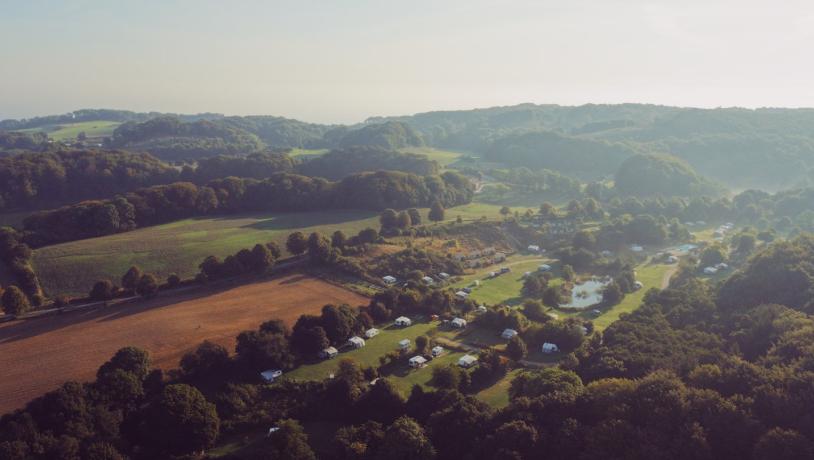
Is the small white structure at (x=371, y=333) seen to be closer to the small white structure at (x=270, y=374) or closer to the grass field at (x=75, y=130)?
the small white structure at (x=270, y=374)

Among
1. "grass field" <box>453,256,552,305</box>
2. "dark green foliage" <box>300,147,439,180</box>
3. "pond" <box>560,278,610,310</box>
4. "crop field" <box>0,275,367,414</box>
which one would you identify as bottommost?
"pond" <box>560,278,610,310</box>

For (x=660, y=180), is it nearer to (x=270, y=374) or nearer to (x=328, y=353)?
(x=328, y=353)

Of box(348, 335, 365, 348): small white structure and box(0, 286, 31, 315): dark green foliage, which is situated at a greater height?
box(0, 286, 31, 315): dark green foliage

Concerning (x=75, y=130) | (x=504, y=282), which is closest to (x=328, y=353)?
(x=504, y=282)

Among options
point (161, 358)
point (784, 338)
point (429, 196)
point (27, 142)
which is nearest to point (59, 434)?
point (161, 358)

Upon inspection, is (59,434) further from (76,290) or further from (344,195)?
(344,195)

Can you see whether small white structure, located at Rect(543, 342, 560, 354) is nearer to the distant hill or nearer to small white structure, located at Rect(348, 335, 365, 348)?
small white structure, located at Rect(348, 335, 365, 348)

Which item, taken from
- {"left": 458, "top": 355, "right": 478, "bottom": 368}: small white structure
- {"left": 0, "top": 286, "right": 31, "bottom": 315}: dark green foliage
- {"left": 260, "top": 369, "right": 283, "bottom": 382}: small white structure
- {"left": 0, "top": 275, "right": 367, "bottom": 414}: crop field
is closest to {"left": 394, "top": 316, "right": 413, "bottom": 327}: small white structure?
Result: {"left": 0, "top": 275, "right": 367, "bottom": 414}: crop field
